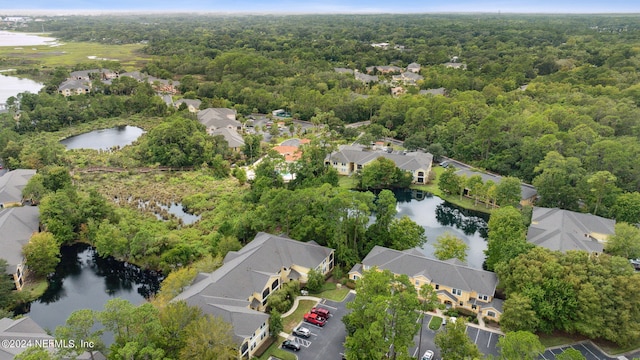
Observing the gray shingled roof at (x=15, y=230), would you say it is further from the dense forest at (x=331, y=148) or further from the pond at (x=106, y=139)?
the pond at (x=106, y=139)

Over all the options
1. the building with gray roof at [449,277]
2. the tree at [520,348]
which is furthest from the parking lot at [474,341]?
the tree at [520,348]

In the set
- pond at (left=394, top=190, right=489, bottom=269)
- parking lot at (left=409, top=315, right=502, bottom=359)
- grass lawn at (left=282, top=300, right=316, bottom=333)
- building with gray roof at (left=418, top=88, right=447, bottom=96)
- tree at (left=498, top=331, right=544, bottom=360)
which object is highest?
building with gray roof at (left=418, top=88, right=447, bottom=96)

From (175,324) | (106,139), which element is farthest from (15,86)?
(175,324)

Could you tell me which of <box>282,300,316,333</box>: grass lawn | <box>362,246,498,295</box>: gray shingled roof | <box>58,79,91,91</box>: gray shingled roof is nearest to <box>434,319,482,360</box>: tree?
<box>362,246,498,295</box>: gray shingled roof

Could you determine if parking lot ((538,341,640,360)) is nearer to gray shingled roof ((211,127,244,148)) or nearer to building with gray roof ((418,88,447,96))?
gray shingled roof ((211,127,244,148))

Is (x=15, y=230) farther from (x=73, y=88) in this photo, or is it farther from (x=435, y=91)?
(x=435, y=91)

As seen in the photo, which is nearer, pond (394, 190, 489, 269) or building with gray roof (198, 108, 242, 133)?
pond (394, 190, 489, 269)
